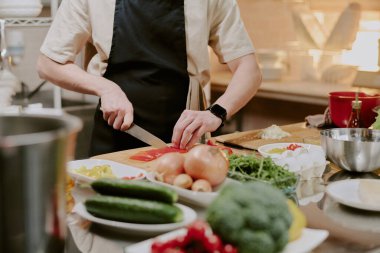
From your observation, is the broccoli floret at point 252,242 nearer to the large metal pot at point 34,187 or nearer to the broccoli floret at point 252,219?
the broccoli floret at point 252,219

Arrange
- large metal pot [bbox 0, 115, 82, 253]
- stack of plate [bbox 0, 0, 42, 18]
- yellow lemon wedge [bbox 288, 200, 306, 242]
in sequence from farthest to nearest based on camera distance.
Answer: stack of plate [bbox 0, 0, 42, 18], yellow lemon wedge [bbox 288, 200, 306, 242], large metal pot [bbox 0, 115, 82, 253]

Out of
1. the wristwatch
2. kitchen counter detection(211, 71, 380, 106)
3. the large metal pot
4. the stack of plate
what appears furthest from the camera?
kitchen counter detection(211, 71, 380, 106)

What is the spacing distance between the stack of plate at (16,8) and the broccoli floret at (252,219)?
228 centimetres

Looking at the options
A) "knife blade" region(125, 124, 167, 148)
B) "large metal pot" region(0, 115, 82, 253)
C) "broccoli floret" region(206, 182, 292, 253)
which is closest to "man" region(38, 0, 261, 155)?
"knife blade" region(125, 124, 167, 148)

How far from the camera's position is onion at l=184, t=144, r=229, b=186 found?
48.9 inches

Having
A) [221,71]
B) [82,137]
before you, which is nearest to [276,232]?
[82,137]

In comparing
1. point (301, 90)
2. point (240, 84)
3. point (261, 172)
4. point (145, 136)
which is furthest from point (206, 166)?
point (301, 90)

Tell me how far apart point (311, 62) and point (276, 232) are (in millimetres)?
3320

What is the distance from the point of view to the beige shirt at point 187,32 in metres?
2.14

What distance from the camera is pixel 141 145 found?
83.0 inches

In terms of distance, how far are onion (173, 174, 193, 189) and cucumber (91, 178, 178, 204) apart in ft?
0.59

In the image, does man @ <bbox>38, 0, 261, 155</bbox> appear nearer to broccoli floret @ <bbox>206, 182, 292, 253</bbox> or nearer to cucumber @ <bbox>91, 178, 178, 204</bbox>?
cucumber @ <bbox>91, 178, 178, 204</bbox>

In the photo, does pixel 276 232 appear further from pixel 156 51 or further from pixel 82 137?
pixel 82 137

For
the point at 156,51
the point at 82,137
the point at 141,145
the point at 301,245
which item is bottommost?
the point at 82,137
